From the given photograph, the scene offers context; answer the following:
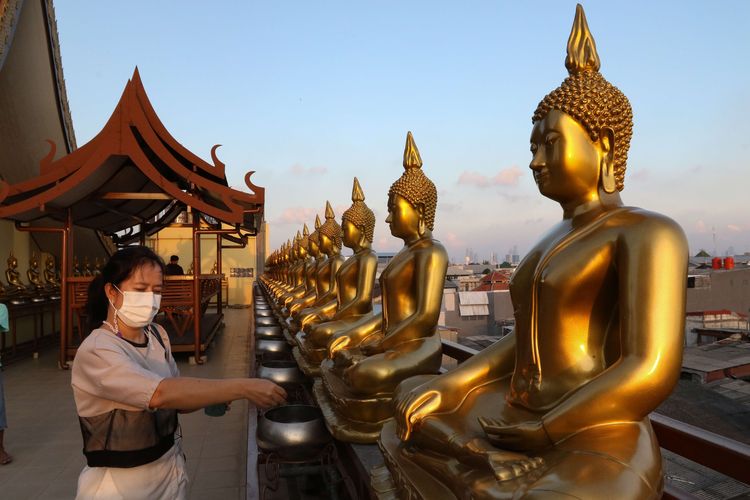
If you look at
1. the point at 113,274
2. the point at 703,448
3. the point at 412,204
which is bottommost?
the point at 703,448

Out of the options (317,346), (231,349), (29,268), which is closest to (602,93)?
(317,346)

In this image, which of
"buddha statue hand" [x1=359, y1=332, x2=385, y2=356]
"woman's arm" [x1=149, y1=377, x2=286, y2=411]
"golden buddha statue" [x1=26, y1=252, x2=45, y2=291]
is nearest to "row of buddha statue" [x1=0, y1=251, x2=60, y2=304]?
"golden buddha statue" [x1=26, y1=252, x2=45, y2=291]

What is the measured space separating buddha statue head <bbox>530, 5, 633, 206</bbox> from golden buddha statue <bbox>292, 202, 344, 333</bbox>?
3.46 meters

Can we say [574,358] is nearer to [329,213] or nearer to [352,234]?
[352,234]

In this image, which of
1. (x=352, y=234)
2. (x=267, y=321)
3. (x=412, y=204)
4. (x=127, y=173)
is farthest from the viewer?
(x=127, y=173)

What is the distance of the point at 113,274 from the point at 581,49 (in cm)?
186

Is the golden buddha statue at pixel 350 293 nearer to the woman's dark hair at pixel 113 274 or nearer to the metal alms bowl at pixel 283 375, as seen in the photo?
the metal alms bowl at pixel 283 375

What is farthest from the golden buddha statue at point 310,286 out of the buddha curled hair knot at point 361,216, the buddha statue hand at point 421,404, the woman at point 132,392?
the buddha statue hand at point 421,404

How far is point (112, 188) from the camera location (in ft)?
27.7

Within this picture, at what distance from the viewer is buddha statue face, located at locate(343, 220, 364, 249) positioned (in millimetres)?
4836

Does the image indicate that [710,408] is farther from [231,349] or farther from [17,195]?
[17,195]

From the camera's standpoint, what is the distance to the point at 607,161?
5.67 ft

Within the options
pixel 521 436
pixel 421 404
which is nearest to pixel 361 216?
pixel 421 404

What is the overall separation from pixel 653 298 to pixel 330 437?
2131 millimetres
